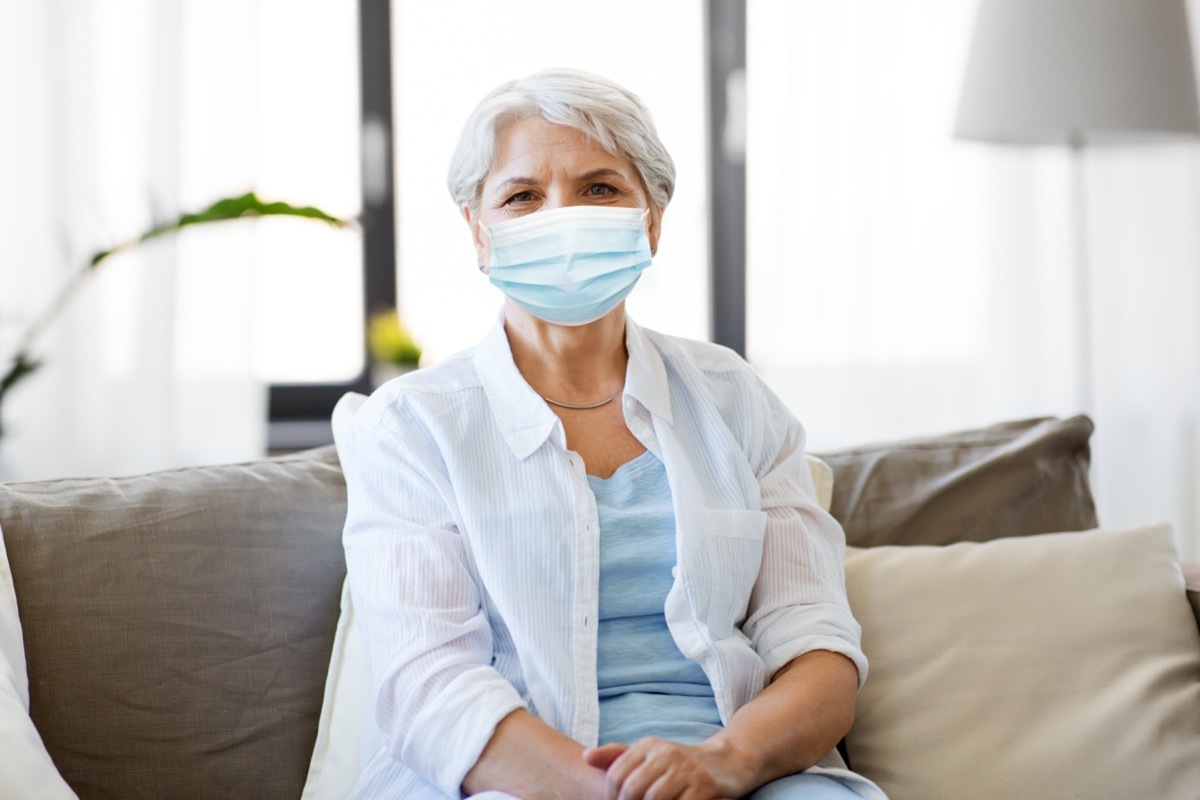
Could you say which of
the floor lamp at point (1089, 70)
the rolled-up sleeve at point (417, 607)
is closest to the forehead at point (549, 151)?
the rolled-up sleeve at point (417, 607)

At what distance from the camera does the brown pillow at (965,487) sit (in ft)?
5.48

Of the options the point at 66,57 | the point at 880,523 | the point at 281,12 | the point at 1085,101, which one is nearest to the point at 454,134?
the point at 281,12

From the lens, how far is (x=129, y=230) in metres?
2.45

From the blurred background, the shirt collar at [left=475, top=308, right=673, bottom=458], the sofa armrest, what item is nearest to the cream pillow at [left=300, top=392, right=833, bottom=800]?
the shirt collar at [left=475, top=308, right=673, bottom=458]

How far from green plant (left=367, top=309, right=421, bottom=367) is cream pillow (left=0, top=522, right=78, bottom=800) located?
1.38 m

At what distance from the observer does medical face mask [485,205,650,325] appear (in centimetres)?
132

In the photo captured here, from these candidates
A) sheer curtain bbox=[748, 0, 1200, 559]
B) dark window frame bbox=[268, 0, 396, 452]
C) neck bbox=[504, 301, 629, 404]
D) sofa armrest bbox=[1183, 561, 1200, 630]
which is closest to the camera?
neck bbox=[504, 301, 629, 404]

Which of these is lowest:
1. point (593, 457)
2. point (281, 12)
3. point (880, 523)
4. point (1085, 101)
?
point (880, 523)

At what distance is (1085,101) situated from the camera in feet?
7.04

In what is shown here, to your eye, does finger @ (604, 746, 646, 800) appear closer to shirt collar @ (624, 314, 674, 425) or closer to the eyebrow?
shirt collar @ (624, 314, 674, 425)

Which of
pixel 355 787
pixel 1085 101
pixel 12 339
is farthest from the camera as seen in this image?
pixel 12 339

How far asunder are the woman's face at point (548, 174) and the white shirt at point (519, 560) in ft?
0.50

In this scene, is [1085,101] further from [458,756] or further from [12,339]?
[12,339]

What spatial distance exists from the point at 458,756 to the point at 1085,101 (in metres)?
1.64
